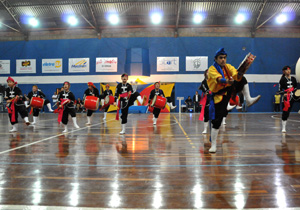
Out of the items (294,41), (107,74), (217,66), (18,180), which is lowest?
(18,180)

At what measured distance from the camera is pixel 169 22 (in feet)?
73.5

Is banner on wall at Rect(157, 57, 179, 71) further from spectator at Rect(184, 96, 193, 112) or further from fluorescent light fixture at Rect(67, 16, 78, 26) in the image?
fluorescent light fixture at Rect(67, 16, 78, 26)

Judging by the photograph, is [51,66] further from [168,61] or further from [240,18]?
[240,18]

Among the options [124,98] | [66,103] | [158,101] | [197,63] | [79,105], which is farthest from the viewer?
[197,63]

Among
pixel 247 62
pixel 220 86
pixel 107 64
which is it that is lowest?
pixel 220 86

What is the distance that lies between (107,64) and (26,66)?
7.79 metres

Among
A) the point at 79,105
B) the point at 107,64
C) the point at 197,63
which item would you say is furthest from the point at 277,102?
the point at 79,105

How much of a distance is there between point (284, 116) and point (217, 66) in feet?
14.1

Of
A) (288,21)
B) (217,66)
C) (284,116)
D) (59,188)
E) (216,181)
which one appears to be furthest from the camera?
(288,21)

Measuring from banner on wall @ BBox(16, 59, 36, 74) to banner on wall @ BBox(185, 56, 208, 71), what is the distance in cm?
1434

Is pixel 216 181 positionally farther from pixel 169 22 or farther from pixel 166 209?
pixel 169 22

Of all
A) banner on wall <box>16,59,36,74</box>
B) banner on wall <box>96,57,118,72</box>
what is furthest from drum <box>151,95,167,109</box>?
banner on wall <box>16,59,36,74</box>

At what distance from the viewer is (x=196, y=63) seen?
74.2 ft

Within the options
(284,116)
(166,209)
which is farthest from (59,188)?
(284,116)
